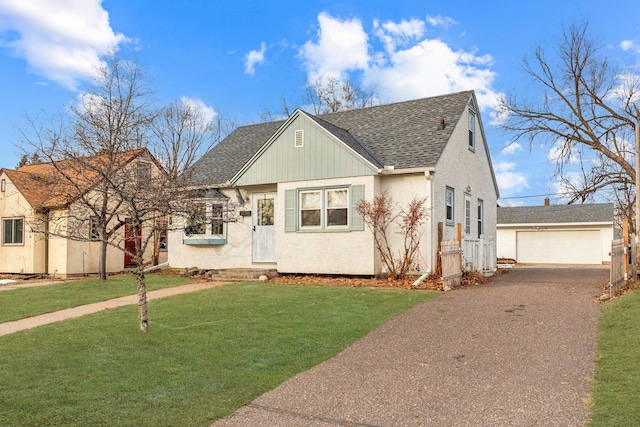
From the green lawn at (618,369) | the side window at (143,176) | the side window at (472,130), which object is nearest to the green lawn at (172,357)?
the side window at (143,176)

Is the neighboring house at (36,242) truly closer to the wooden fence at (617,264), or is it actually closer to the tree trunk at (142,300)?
the tree trunk at (142,300)

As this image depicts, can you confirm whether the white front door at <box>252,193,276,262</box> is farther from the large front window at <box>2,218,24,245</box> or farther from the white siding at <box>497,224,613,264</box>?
the white siding at <box>497,224,613,264</box>

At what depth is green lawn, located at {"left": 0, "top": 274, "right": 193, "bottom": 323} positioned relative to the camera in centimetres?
1092

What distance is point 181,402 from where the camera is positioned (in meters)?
4.88

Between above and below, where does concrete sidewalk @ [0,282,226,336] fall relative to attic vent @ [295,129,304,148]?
below

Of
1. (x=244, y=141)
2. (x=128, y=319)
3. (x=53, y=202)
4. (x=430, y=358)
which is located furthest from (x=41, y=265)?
(x=430, y=358)

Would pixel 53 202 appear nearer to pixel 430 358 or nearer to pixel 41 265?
pixel 41 265

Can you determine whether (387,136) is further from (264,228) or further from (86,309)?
(86,309)

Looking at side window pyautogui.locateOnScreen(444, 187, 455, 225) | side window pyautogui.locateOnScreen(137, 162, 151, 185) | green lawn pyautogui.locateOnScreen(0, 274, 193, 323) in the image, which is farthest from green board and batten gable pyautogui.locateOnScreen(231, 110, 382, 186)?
side window pyautogui.locateOnScreen(137, 162, 151, 185)

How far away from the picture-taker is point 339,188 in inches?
593

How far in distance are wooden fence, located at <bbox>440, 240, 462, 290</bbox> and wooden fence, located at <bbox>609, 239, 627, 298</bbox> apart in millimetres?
3495

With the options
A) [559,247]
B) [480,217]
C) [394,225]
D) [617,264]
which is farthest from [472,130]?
[559,247]

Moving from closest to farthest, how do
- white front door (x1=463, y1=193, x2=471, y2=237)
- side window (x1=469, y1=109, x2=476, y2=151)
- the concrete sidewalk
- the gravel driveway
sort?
1. the gravel driveway
2. the concrete sidewalk
3. white front door (x1=463, y1=193, x2=471, y2=237)
4. side window (x1=469, y1=109, x2=476, y2=151)

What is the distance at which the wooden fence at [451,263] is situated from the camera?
12.4m
